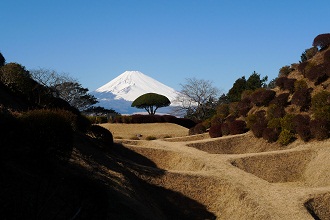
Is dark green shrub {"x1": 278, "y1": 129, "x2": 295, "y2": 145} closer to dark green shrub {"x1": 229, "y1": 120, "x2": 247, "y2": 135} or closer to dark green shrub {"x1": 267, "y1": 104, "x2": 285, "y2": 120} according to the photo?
dark green shrub {"x1": 267, "y1": 104, "x2": 285, "y2": 120}

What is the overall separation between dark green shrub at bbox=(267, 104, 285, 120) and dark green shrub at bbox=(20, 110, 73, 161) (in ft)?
67.8

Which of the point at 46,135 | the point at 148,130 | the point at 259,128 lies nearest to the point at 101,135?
the point at 46,135

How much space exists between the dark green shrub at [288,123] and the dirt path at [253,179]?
156 centimetres

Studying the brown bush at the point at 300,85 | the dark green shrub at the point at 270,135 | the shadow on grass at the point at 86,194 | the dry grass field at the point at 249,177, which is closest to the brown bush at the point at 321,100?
the dark green shrub at the point at 270,135

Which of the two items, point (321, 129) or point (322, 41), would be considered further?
point (322, 41)

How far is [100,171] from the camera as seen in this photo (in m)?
15.2

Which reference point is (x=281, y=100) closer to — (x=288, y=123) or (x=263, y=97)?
(x=263, y=97)

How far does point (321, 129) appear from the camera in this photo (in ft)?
76.4

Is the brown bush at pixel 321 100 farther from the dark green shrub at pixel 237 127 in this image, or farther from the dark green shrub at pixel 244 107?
the dark green shrub at pixel 244 107

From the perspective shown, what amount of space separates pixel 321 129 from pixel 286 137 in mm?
2881

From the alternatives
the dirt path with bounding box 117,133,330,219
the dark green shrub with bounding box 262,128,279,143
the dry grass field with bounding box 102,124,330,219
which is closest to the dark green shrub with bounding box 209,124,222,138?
the dry grass field with bounding box 102,124,330,219

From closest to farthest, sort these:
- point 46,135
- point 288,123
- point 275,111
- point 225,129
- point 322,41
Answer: point 46,135
point 288,123
point 275,111
point 225,129
point 322,41

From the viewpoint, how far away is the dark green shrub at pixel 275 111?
2941cm

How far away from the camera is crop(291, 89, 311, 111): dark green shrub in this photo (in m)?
29.0
